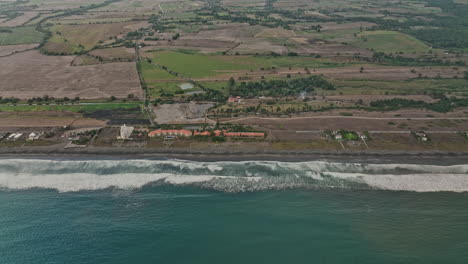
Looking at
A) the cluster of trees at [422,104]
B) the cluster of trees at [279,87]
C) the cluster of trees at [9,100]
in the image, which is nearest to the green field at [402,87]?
the cluster of trees at [279,87]

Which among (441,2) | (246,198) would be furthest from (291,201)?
(441,2)

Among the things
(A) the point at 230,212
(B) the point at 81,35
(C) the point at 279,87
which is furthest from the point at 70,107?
(B) the point at 81,35

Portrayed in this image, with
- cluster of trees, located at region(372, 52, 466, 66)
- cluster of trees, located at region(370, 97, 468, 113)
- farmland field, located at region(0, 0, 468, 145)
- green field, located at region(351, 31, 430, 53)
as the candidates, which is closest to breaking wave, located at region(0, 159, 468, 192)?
farmland field, located at region(0, 0, 468, 145)

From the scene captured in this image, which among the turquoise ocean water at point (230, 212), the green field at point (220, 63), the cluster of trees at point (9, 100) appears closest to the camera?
the turquoise ocean water at point (230, 212)

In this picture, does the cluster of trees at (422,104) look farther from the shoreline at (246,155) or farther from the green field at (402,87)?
the shoreline at (246,155)

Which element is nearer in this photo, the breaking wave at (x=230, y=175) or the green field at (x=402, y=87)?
the breaking wave at (x=230, y=175)

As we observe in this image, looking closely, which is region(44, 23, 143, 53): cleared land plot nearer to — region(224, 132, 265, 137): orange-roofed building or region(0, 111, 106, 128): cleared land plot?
region(0, 111, 106, 128): cleared land plot
